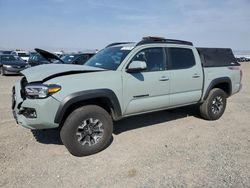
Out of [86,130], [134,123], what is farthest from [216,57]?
[86,130]

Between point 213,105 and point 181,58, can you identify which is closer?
point 181,58

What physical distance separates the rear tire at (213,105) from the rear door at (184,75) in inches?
16.3

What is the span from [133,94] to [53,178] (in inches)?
75.2

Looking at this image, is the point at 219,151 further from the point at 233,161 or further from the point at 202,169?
the point at 202,169

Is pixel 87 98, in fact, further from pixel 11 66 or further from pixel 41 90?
pixel 11 66

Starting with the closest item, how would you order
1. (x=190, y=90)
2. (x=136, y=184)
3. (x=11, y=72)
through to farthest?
1. (x=136, y=184)
2. (x=190, y=90)
3. (x=11, y=72)

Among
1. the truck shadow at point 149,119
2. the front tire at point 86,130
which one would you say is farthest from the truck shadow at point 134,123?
the front tire at point 86,130

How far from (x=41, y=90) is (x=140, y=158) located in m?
1.90

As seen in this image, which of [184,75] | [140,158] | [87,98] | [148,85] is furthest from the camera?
[184,75]

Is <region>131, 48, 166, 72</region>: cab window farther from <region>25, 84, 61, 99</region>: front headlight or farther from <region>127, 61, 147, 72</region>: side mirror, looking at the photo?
<region>25, 84, 61, 99</region>: front headlight

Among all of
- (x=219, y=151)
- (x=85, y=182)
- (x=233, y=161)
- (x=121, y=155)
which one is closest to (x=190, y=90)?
(x=219, y=151)

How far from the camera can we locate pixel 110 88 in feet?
12.9

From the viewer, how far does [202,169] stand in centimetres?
351

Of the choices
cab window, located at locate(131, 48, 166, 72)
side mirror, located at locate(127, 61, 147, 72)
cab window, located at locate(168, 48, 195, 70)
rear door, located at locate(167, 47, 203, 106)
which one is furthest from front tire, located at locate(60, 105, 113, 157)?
cab window, located at locate(168, 48, 195, 70)
